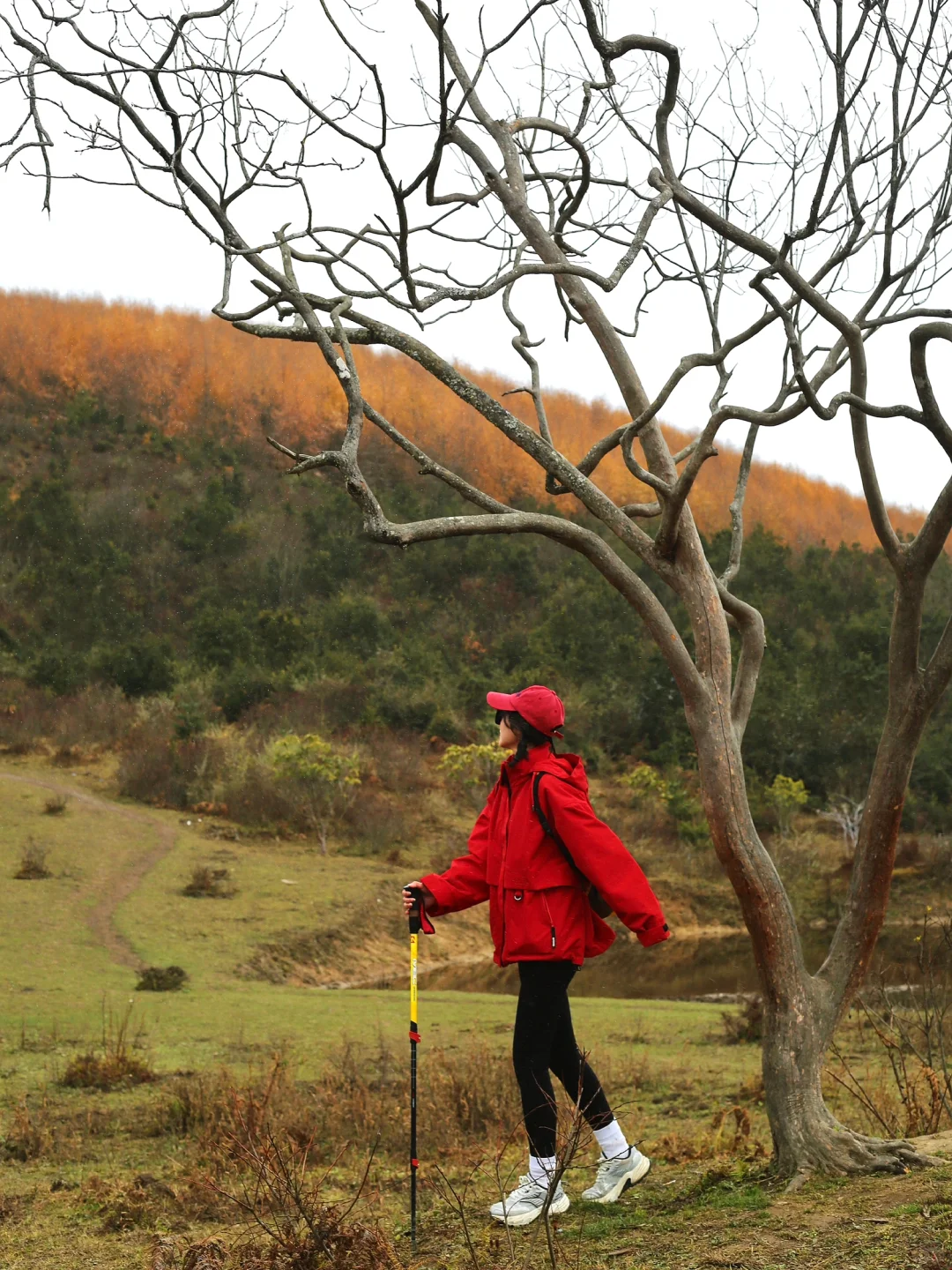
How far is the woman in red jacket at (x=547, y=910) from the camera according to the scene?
405cm

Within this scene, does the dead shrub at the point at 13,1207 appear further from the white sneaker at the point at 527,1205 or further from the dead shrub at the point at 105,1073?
the dead shrub at the point at 105,1073

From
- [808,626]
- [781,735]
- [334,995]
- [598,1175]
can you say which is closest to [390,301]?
[598,1175]

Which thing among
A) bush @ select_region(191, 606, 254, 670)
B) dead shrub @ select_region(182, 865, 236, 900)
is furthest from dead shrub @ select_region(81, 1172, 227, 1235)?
bush @ select_region(191, 606, 254, 670)

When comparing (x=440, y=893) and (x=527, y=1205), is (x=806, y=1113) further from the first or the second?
(x=440, y=893)

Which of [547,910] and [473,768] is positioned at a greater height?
[547,910]

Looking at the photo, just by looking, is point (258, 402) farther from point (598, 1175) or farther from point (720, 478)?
point (598, 1175)

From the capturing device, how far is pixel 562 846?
4.12 m

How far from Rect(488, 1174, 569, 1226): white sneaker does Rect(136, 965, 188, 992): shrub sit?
7.66 m

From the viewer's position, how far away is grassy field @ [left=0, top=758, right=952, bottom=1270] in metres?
3.91

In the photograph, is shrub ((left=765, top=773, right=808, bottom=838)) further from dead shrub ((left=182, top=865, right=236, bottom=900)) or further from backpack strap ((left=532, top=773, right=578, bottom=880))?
backpack strap ((left=532, top=773, right=578, bottom=880))

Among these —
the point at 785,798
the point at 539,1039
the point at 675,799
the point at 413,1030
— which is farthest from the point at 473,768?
the point at 539,1039

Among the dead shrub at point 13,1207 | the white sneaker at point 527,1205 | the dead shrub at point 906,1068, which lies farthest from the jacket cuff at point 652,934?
the dead shrub at point 13,1207

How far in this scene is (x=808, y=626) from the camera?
99.6ft

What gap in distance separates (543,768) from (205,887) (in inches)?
479
